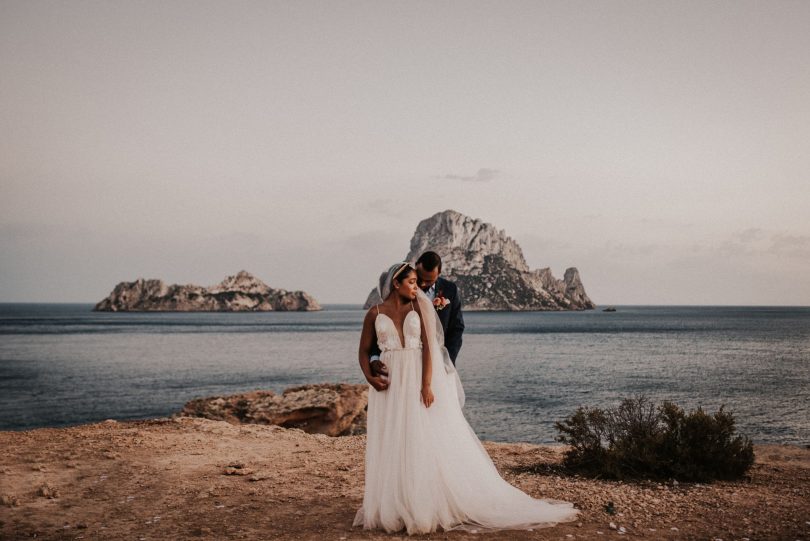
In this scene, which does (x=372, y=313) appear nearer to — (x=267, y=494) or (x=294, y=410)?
(x=267, y=494)

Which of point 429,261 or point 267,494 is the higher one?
point 429,261

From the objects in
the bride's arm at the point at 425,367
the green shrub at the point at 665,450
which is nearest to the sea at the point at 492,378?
the green shrub at the point at 665,450

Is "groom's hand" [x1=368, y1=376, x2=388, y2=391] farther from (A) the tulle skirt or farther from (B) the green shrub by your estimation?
(B) the green shrub

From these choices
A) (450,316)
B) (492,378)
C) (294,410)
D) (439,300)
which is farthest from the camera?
(492,378)

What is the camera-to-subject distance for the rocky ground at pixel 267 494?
6312 millimetres

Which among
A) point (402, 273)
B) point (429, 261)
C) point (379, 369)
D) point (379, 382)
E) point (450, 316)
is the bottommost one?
point (379, 382)

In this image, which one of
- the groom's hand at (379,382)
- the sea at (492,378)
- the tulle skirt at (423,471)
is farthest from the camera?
the sea at (492,378)

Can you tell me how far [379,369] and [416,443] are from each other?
2.74 feet

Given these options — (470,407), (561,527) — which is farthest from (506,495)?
(470,407)

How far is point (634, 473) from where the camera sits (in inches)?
331

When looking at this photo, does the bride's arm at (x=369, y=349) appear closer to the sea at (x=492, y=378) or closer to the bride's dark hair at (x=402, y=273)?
the bride's dark hair at (x=402, y=273)

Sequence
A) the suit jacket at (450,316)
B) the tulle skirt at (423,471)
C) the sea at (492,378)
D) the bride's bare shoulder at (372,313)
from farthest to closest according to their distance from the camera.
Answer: the sea at (492,378), the suit jacket at (450,316), the bride's bare shoulder at (372,313), the tulle skirt at (423,471)

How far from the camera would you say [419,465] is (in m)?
6.05

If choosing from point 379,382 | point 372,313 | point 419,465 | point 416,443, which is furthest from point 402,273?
point 419,465
